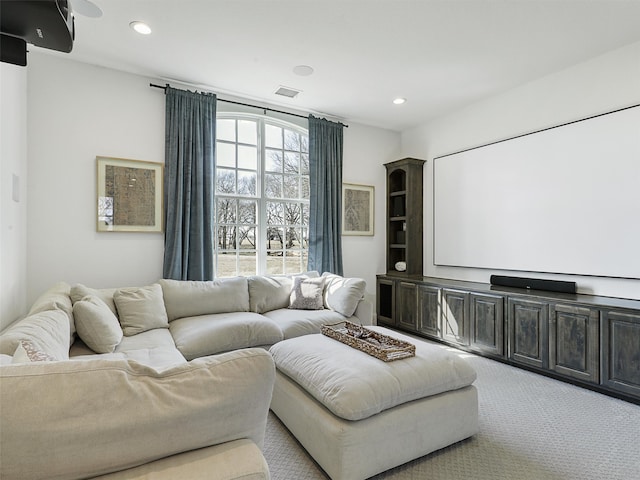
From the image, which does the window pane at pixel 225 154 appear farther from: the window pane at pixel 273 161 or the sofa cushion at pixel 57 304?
the sofa cushion at pixel 57 304

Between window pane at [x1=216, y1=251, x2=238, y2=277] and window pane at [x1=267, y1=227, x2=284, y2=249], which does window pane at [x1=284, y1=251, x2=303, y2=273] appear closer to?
window pane at [x1=267, y1=227, x2=284, y2=249]

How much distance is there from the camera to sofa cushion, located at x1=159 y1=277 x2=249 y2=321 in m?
3.33

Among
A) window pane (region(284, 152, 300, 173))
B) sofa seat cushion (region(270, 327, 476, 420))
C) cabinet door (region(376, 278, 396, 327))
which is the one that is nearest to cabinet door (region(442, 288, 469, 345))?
cabinet door (region(376, 278, 396, 327))

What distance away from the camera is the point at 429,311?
4.29 meters

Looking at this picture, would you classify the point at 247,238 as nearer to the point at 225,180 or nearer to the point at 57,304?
the point at 225,180

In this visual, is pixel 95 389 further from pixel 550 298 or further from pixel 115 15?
pixel 550 298

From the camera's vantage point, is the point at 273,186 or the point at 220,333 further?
the point at 273,186

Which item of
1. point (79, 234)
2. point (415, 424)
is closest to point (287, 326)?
point (415, 424)

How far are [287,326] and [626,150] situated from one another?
342 centimetres

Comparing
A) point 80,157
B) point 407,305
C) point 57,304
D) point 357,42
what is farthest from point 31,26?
point 407,305

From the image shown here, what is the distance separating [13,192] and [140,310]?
127 cm

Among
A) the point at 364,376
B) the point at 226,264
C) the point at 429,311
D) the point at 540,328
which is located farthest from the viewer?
the point at 429,311

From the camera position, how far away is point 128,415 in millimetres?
866

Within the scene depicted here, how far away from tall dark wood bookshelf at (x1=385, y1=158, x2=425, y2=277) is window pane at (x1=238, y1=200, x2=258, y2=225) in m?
2.10
